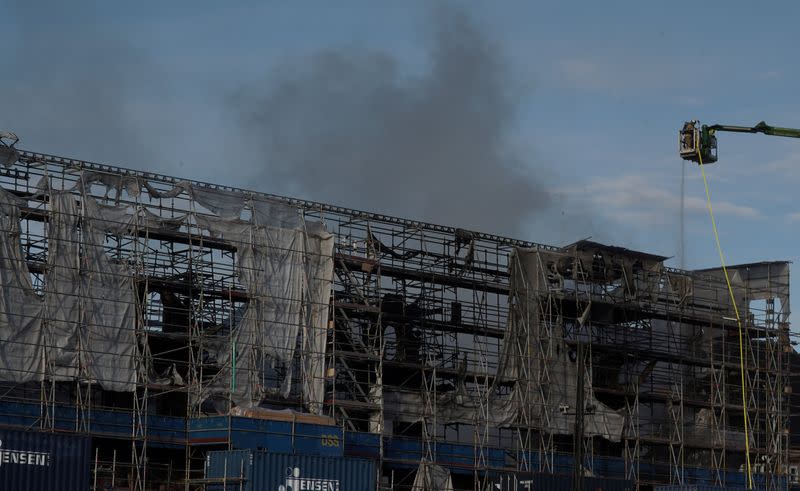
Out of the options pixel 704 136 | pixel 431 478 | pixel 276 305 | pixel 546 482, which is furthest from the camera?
pixel 431 478

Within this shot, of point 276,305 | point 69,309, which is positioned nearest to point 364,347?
point 276,305

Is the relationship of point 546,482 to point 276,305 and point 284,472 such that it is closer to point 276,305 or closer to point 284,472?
point 276,305

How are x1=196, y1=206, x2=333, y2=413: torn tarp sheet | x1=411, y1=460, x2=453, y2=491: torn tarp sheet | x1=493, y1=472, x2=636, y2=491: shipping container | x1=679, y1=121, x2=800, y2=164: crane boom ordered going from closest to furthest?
x1=679, y1=121, x2=800, y2=164: crane boom → x1=196, y1=206, x2=333, y2=413: torn tarp sheet → x1=493, y1=472, x2=636, y2=491: shipping container → x1=411, y1=460, x2=453, y2=491: torn tarp sheet

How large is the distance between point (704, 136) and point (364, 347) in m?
25.3

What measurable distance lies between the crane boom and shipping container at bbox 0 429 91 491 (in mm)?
27262

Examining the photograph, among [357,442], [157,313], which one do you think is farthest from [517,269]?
[157,313]

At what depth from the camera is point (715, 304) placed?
85.6 m

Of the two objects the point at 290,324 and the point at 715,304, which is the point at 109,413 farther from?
the point at 715,304

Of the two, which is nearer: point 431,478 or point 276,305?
point 276,305

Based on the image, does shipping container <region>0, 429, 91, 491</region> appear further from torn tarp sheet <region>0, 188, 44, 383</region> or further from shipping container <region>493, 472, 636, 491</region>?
shipping container <region>493, 472, 636, 491</region>

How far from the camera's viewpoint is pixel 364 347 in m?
68.8

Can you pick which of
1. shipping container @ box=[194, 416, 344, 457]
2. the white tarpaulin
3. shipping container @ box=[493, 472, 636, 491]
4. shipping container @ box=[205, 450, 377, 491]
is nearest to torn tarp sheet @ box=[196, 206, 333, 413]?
the white tarpaulin

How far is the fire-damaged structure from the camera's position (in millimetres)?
59906

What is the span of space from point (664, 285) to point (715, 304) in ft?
15.8
